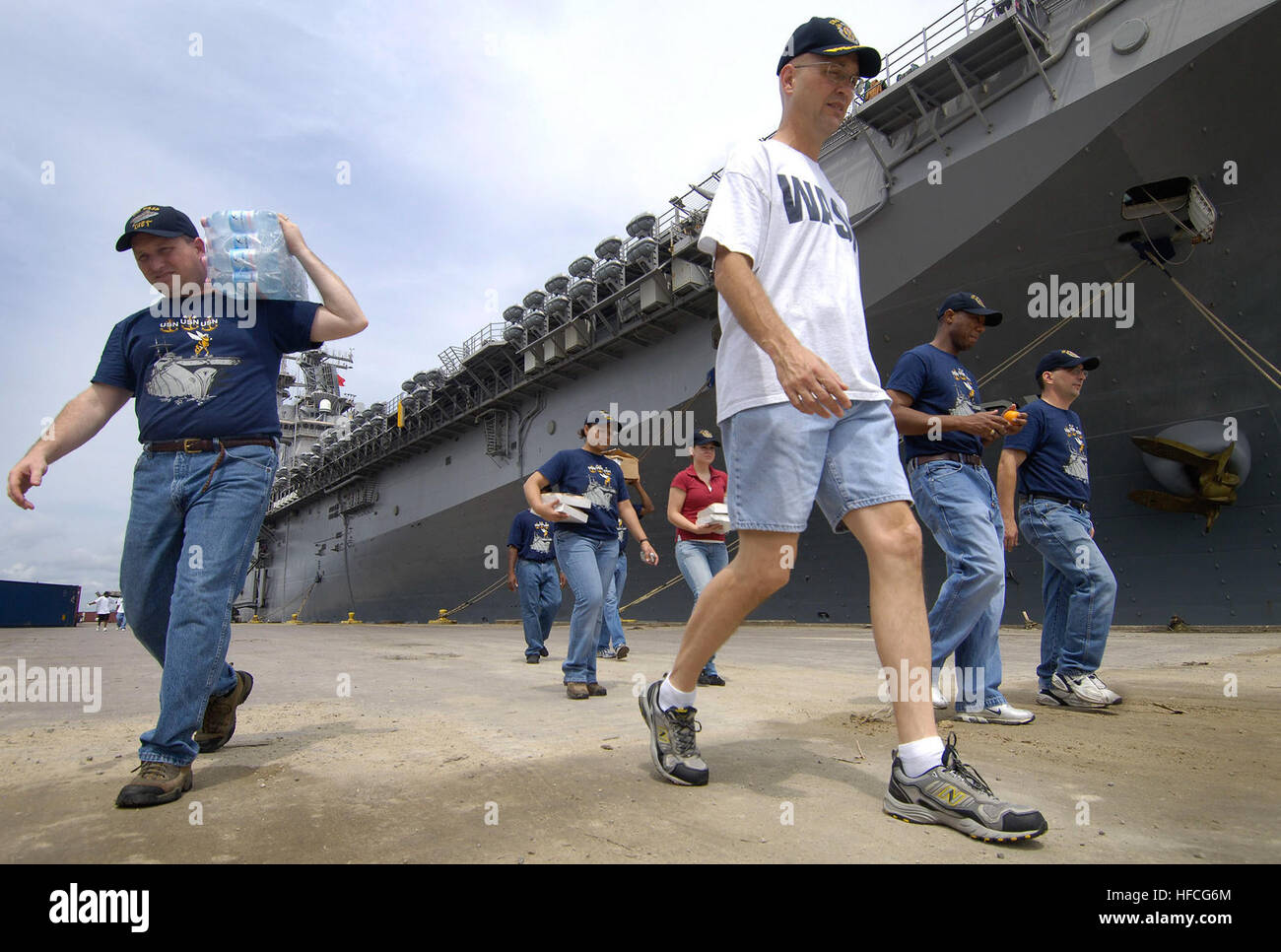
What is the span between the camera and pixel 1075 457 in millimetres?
3479

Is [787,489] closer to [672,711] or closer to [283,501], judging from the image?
[672,711]

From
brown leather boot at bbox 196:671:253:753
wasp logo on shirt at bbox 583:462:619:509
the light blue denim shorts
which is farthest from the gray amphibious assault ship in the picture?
brown leather boot at bbox 196:671:253:753

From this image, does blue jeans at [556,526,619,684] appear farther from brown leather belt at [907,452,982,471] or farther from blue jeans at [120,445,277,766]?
blue jeans at [120,445,277,766]

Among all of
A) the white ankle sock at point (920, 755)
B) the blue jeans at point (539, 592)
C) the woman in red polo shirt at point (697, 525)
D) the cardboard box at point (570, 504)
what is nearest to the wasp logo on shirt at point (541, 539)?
the blue jeans at point (539, 592)

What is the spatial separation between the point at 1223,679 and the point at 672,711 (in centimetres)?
350

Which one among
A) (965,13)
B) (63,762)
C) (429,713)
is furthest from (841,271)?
(965,13)

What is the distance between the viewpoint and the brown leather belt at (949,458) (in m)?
2.90

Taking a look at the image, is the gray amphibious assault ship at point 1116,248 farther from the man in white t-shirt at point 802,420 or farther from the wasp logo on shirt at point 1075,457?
the man in white t-shirt at point 802,420

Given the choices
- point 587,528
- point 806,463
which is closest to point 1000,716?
point 806,463

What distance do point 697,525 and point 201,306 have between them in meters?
3.02

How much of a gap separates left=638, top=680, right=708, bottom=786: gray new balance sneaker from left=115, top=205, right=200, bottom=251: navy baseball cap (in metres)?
2.03

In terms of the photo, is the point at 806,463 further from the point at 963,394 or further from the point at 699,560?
the point at 699,560

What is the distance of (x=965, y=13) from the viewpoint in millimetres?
8344

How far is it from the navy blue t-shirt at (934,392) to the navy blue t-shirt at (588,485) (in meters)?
1.75
